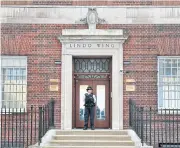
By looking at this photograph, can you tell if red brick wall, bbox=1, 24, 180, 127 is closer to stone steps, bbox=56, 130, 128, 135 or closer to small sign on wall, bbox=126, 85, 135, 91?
small sign on wall, bbox=126, 85, 135, 91

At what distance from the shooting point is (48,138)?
1523cm

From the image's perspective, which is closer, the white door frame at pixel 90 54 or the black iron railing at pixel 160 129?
the black iron railing at pixel 160 129

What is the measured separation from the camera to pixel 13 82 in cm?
1834

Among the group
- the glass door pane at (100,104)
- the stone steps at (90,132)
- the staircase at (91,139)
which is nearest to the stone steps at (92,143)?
the staircase at (91,139)

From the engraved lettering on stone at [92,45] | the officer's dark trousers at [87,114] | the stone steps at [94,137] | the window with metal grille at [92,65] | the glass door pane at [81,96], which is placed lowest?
the stone steps at [94,137]

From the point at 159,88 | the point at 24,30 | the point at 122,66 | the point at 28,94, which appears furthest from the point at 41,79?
the point at 159,88

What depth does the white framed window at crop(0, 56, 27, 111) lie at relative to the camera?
1820 centimetres

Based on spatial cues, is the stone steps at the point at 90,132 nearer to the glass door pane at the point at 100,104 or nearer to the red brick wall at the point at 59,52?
the red brick wall at the point at 59,52

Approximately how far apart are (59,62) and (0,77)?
2325 mm

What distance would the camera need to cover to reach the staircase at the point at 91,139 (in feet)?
49.5

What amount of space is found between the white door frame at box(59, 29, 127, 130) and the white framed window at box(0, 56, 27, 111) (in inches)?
59.1

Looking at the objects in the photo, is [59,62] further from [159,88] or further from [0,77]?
[159,88]

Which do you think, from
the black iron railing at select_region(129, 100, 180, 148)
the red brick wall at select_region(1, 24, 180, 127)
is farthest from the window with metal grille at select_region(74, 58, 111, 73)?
the black iron railing at select_region(129, 100, 180, 148)

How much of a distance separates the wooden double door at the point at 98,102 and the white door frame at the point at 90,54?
0.69 m
